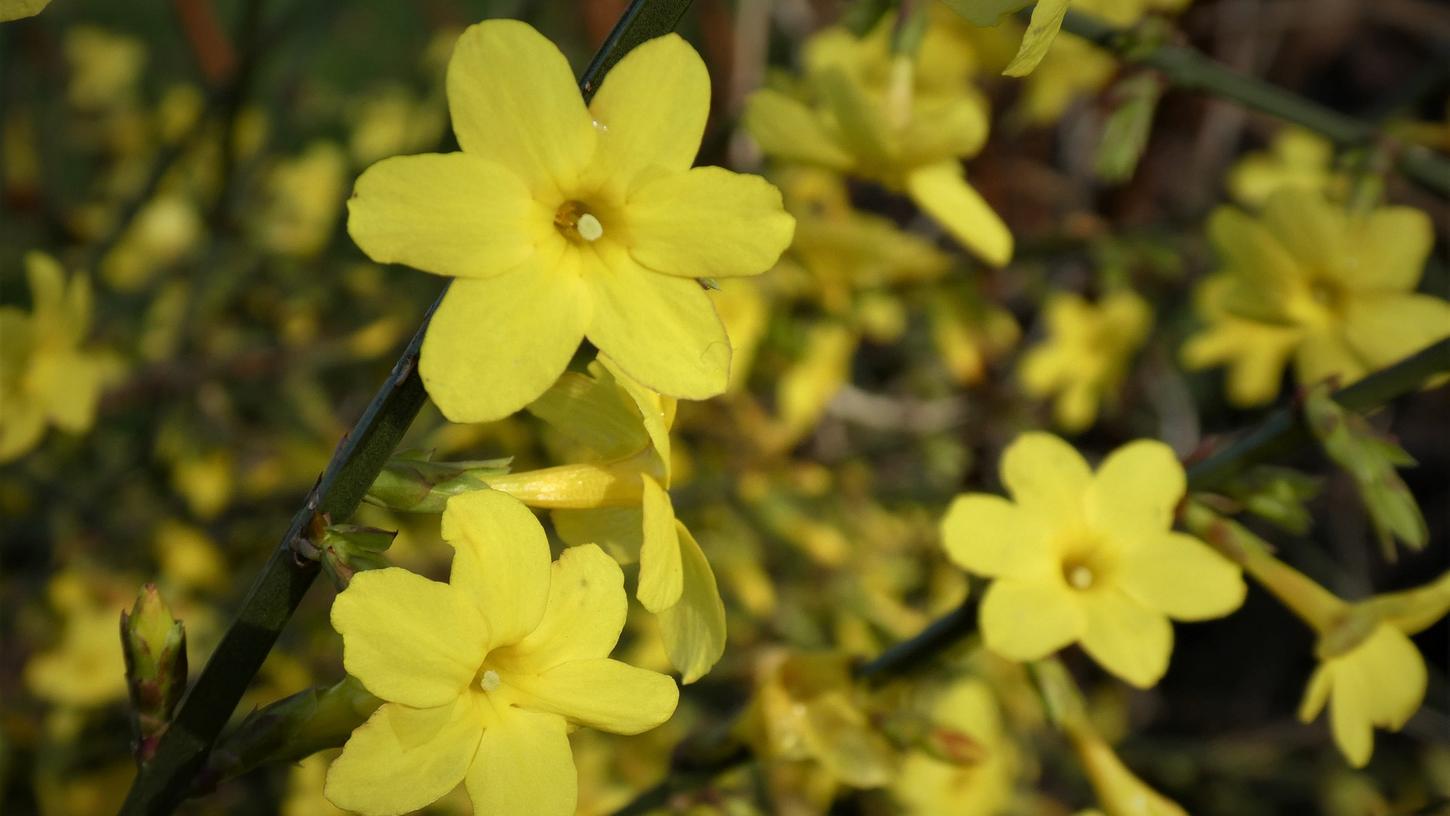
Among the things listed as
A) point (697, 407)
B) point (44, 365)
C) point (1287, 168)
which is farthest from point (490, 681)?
point (1287, 168)

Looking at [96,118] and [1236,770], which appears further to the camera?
[96,118]

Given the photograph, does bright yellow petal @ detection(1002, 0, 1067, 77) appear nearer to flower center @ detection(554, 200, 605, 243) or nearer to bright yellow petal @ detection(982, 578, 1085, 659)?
flower center @ detection(554, 200, 605, 243)

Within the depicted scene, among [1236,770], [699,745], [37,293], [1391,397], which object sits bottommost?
[1236,770]

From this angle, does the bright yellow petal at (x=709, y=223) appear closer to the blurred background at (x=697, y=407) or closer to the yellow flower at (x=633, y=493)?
the yellow flower at (x=633, y=493)

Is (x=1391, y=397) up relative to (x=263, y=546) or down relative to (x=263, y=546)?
up

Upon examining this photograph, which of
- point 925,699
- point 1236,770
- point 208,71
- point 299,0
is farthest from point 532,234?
point 208,71

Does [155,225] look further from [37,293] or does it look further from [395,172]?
[395,172]

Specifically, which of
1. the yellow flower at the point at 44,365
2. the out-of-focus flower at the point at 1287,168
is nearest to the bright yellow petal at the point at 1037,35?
the yellow flower at the point at 44,365
